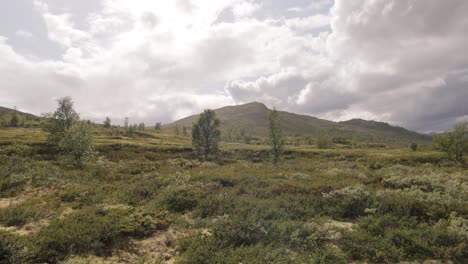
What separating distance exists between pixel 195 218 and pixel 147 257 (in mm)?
3506

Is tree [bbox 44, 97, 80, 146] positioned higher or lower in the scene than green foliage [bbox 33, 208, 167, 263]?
higher

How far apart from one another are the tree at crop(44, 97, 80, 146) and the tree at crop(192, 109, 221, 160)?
2354cm

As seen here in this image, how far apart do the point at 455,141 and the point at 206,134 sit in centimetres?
5086

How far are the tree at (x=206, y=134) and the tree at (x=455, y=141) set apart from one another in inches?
1850

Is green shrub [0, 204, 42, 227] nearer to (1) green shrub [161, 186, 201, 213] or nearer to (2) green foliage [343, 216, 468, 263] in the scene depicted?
(1) green shrub [161, 186, 201, 213]

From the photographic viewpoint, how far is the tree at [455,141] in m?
46.2

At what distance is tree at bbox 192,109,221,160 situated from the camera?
2083 inches

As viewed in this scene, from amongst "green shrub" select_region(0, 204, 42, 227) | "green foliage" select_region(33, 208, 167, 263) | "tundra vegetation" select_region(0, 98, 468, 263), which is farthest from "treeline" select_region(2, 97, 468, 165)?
"green foliage" select_region(33, 208, 167, 263)

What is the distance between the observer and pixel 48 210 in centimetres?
1152

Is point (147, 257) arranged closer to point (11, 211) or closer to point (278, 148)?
point (11, 211)

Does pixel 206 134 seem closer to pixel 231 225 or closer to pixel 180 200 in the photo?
pixel 180 200

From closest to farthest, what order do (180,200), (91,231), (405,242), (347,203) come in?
(405,242) → (91,231) → (347,203) → (180,200)

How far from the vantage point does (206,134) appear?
53281 mm

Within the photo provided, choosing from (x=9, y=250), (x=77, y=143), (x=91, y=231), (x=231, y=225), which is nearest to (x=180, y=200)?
(x=231, y=225)
